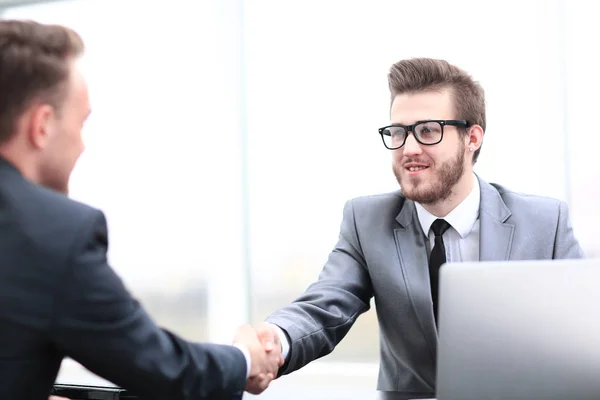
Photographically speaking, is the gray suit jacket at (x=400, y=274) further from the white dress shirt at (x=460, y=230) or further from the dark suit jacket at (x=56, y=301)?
the dark suit jacket at (x=56, y=301)

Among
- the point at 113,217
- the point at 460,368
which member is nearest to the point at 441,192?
the point at 460,368

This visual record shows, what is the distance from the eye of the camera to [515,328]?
1205 mm

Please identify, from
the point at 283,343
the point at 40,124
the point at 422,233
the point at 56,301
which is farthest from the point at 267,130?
the point at 56,301

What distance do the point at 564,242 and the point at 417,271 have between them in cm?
53

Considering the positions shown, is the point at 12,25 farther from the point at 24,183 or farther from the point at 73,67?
the point at 24,183

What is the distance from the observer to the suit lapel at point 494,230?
7.29 feet

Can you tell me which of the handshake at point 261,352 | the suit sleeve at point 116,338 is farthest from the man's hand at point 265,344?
the suit sleeve at point 116,338

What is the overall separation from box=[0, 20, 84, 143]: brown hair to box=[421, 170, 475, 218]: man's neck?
1374 mm

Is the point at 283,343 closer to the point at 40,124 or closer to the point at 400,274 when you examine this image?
the point at 400,274

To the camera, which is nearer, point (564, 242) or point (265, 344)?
Answer: point (265, 344)

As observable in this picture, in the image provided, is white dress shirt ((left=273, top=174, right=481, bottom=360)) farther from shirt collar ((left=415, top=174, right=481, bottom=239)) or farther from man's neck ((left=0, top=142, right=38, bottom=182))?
man's neck ((left=0, top=142, right=38, bottom=182))

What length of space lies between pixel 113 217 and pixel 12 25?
2872 mm

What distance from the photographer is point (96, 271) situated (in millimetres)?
1281

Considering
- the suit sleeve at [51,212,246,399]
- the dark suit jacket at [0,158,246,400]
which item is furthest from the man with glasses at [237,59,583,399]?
the dark suit jacket at [0,158,246,400]
